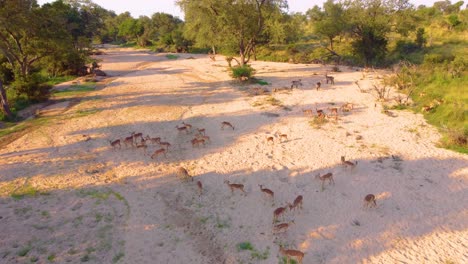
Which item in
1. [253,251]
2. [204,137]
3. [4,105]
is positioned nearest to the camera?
[253,251]

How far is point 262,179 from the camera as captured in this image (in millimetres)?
12516

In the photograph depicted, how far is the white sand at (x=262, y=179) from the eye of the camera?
9.05 metres

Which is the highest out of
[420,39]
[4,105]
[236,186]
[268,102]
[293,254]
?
[420,39]

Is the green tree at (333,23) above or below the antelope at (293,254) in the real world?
above

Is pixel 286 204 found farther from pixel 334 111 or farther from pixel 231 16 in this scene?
pixel 231 16

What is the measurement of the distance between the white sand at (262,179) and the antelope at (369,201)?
0.59 ft

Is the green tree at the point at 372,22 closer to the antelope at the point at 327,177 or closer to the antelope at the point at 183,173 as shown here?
the antelope at the point at 327,177

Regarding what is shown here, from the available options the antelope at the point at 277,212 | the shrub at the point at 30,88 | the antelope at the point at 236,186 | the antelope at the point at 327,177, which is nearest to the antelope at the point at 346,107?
the antelope at the point at 327,177

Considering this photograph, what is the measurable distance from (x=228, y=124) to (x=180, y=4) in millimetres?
20960

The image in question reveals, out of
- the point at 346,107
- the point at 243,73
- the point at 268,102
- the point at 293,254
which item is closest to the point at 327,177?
the point at 293,254

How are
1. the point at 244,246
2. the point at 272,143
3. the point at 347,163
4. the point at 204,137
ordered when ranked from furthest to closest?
the point at 204,137, the point at 272,143, the point at 347,163, the point at 244,246

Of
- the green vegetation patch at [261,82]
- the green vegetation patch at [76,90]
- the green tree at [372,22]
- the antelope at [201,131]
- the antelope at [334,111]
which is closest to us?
the antelope at [201,131]

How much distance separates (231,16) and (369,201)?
23.9 metres

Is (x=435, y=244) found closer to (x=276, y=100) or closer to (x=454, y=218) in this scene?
(x=454, y=218)
